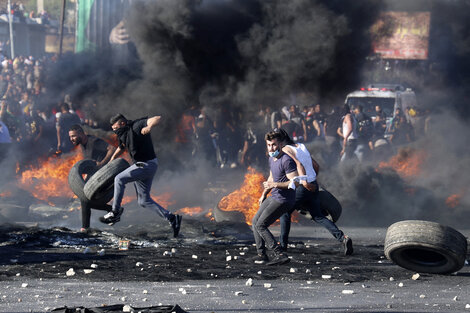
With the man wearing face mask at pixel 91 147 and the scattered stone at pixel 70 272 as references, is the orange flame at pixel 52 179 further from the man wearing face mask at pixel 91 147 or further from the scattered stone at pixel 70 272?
the scattered stone at pixel 70 272

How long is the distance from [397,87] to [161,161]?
1102 centimetres

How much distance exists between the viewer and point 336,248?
1036 centimetres

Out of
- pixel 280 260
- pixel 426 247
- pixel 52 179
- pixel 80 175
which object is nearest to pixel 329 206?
pixel 280 260

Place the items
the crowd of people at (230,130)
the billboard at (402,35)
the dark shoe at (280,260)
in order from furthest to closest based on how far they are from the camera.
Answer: the billboard at (402,35), the crowd of people at (230,130), the dark shoe at (280,260)

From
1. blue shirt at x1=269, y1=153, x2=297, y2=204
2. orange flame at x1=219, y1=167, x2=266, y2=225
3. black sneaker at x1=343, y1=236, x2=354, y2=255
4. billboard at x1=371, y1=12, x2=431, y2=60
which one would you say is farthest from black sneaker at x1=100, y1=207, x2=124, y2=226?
billboard at x1=371, y1=12, x2=431, y2=60

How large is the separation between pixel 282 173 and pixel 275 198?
307 millimetres

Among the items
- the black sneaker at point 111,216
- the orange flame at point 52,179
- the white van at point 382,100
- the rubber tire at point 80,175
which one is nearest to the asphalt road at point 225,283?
the black sneaker at point 111,216

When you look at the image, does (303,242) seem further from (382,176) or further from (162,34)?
(162,34)

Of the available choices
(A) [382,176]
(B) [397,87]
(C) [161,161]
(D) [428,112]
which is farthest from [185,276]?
(B) [397,87]

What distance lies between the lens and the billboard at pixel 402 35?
19.8 metres

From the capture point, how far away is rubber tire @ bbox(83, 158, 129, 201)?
10.8 m

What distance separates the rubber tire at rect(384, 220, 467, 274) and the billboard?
1155cm

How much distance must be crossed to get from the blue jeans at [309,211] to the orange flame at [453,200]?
237 inches

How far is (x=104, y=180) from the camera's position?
10.8 metres
